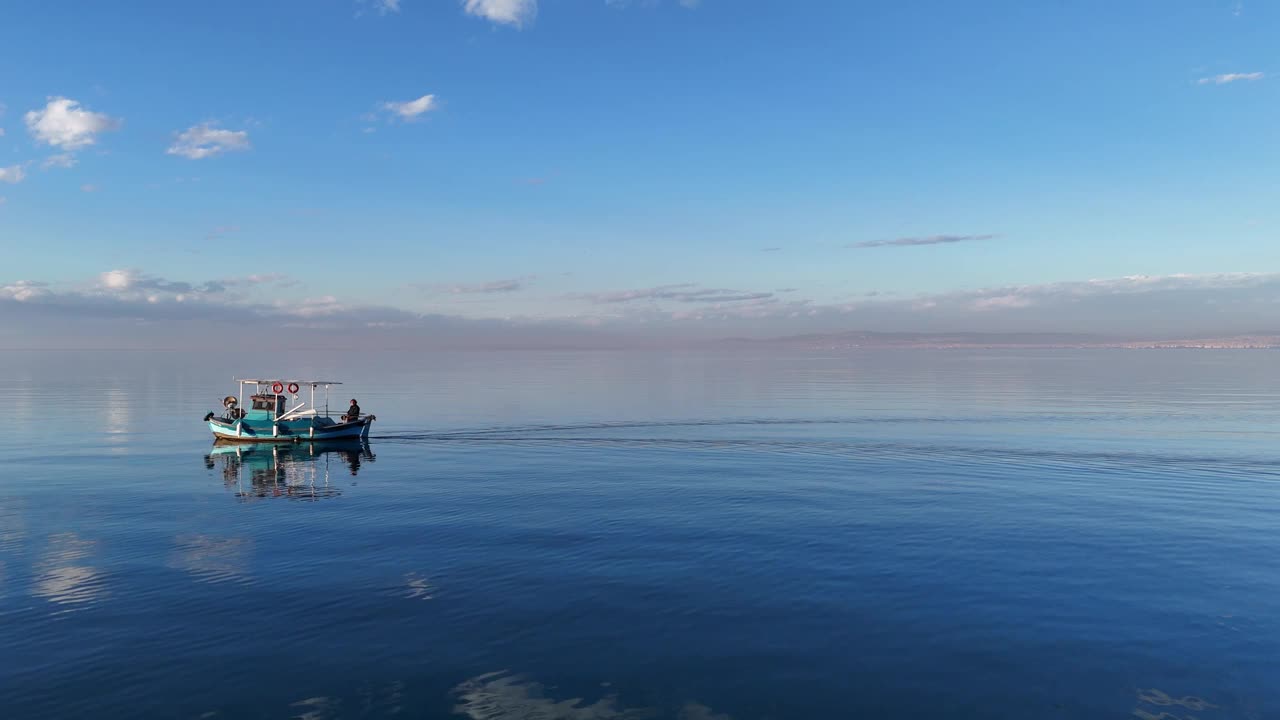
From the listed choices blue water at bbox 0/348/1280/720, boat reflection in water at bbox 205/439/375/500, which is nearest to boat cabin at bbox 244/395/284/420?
boat reflection in water at bbox 205/439/375/500

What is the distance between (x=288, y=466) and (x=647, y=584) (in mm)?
45632

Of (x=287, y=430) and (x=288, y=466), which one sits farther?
(x=287, y=430)

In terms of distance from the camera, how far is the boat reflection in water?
50312mm

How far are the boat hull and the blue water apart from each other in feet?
31.3

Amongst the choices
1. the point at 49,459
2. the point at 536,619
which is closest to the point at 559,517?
the point at 536,619

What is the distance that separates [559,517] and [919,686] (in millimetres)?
23082

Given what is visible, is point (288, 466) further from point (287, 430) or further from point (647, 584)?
point (647, 584)

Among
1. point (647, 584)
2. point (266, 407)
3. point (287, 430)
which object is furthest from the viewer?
point (266, 407)

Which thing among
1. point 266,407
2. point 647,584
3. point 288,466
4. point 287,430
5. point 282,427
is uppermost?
point 266,407

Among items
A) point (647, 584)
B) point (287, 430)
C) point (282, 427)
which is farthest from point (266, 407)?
point (647, 584)

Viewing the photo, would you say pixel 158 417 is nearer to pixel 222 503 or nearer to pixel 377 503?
pixel 222 503

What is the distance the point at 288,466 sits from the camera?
205 feet

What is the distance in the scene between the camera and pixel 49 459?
6066 cm

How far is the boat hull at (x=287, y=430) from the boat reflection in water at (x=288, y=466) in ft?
2.03
